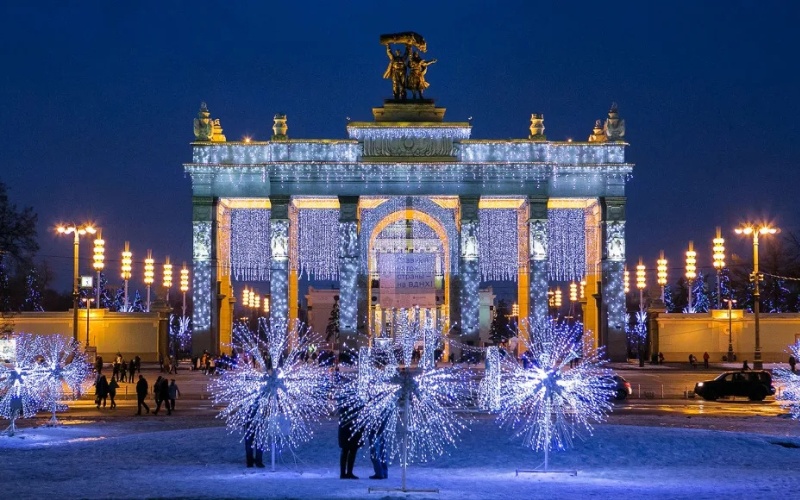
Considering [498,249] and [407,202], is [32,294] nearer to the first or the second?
[407,202]

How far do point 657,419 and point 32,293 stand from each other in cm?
7647

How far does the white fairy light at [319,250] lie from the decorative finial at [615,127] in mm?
17019

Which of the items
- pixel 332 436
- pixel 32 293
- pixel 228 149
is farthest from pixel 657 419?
pixel 32 293

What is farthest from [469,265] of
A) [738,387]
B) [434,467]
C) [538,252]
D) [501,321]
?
[501,321]

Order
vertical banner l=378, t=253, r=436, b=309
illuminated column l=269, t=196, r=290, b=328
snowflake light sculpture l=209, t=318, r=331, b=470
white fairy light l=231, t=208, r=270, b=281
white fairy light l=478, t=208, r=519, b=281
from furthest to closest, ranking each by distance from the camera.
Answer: white fairy light l=231, t=208, r=270, b=281 → white fairy light l=478, t=208, r=519, b=281 → illuminated column l=269, t=196, r=290, b=328 → vertical banner l=378, t=253, r=436, b=309 → snowflake light sculpture l=209, t=318, r=331, b=470

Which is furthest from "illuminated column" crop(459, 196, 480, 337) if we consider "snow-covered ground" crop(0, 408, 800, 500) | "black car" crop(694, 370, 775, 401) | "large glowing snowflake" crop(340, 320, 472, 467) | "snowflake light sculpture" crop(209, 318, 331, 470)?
"large glowing snowflake" crop(340, 320, 472, 467)

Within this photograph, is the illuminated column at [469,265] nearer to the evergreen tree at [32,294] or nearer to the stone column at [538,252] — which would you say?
the stone column at [538,252]

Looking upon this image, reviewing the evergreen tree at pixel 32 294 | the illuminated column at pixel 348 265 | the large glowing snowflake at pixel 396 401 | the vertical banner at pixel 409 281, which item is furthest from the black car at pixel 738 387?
the evergreen tree at pixel 32 294

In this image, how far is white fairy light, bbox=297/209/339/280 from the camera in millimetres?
67875

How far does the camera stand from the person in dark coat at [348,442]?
63.1 ft

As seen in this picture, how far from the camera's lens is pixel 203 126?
223 feet

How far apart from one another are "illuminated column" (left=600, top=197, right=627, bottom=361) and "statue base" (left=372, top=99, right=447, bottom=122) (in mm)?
11144

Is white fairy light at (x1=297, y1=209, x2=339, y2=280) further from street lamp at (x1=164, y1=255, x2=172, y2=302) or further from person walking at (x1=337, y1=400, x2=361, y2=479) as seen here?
person walking at (x1=337, y1=400, x2=361, y2=479)

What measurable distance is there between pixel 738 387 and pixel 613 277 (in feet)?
87.3
